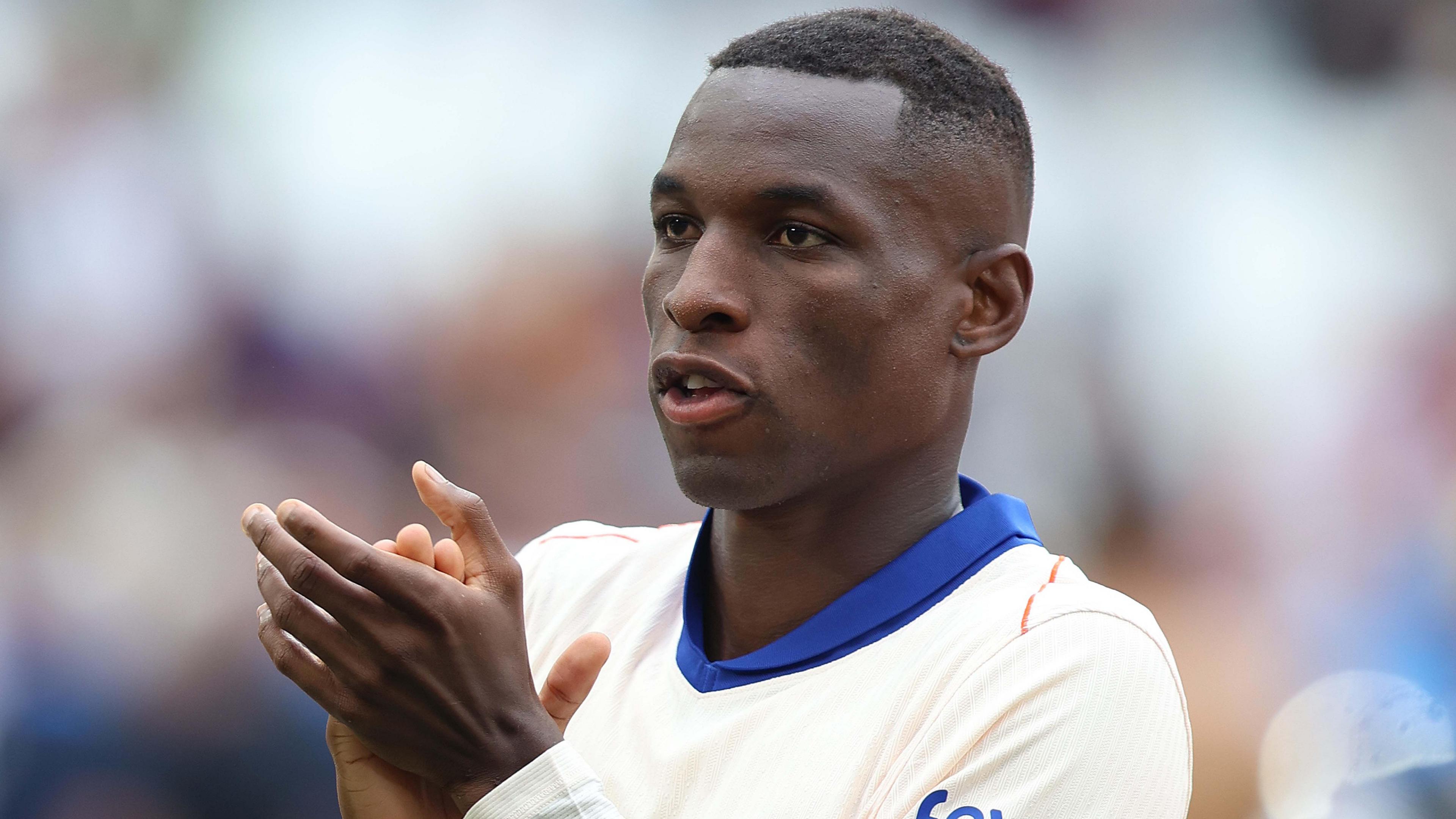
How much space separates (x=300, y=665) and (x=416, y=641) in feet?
0.53

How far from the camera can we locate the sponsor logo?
1347mm

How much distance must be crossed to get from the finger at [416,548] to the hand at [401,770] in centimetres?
7

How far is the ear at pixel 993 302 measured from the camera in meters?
1.71

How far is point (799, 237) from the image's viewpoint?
5.23ft

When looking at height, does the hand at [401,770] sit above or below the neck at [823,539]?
below

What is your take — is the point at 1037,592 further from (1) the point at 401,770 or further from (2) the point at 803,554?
(1) the point at 401,770

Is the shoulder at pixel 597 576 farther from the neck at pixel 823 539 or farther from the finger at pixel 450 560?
the finger at pixel 450 560

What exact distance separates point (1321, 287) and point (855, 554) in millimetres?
2894

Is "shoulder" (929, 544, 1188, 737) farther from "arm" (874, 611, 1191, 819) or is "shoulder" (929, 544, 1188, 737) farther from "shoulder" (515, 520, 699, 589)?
"shoulder" (515, 520, 699, 589)

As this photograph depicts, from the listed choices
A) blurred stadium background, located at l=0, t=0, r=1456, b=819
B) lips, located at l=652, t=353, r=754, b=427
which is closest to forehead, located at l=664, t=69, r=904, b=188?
lips, located at l=652, t=353, r=754, b=427

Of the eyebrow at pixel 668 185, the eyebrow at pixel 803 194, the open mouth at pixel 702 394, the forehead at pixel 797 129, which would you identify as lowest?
the open mouth at pixel 702 394

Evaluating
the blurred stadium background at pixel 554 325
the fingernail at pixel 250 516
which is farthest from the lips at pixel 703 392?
the blurred stadium background at pixel 554 325

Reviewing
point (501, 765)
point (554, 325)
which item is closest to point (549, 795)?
point (501, 765)

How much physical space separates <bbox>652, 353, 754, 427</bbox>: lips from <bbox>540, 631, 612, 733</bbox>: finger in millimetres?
275
